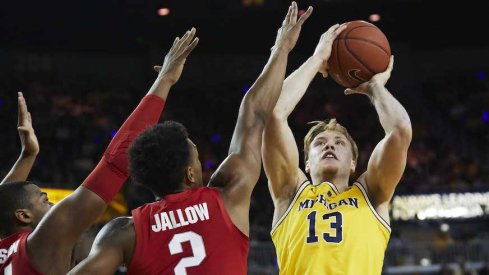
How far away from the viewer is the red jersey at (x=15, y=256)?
327 centimetres

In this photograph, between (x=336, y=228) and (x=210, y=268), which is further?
(x=336, y=228)

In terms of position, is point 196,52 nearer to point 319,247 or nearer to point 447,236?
point 447,236

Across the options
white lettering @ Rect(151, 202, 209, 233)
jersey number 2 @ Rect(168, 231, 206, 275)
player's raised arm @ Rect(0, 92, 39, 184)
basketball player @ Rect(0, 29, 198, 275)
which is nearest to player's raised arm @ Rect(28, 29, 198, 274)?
basketball player @ Rect(0, 29, 198, 275)

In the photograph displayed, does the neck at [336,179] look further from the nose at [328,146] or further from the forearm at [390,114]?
the forearm at [390,114]

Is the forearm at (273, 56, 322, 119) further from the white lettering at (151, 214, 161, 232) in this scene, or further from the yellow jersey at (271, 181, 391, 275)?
the white lettering at (151, 214, 161, 232)

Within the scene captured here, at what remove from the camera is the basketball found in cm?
481

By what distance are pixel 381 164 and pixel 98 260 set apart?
213 centimetres

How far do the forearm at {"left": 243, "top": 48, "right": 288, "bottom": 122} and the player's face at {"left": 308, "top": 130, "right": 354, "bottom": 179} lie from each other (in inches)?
55.1

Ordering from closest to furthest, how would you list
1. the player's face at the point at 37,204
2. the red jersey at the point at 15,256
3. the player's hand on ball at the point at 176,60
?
the red jersey at the point at 15,256
the player's hand on ball at the point at 176,60
the player's face at the point at 37,204

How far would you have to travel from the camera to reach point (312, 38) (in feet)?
68.8

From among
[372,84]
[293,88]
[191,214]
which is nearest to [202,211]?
[191,214]

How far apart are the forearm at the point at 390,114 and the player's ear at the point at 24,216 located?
211 cm

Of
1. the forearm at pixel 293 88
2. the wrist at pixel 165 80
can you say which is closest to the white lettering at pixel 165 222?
the wrist at pixel 165 80

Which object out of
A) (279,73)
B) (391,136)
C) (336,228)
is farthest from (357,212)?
(279,73)
